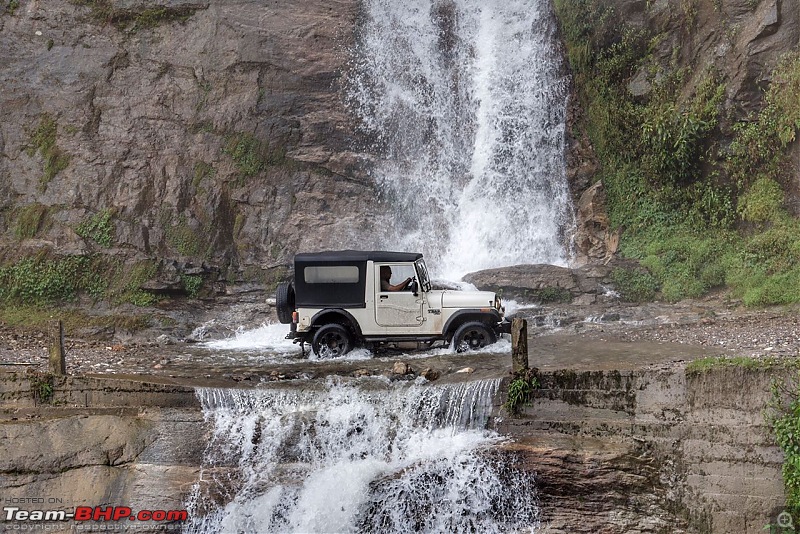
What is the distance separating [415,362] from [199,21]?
15.3 metres

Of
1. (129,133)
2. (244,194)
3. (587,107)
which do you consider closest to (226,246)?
(244,194)

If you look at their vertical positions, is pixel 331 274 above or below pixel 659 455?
above

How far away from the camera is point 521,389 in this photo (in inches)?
440

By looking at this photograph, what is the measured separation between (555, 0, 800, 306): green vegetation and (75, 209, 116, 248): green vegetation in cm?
1426

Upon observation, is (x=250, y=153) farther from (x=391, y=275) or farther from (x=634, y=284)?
(x=634, y=284)

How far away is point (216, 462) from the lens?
11.1m

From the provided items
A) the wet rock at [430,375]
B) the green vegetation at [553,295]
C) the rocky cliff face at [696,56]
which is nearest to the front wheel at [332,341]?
the wet rock at [430,375]

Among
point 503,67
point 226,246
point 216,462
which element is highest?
point 503,67

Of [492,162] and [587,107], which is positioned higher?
[587,107]

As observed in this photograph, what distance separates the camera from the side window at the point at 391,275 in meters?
13.9

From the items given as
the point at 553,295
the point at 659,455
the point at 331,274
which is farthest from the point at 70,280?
the point at 659,455

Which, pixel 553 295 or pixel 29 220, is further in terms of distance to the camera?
pixel 29 220

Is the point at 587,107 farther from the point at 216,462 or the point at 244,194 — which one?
the point at 216,462
